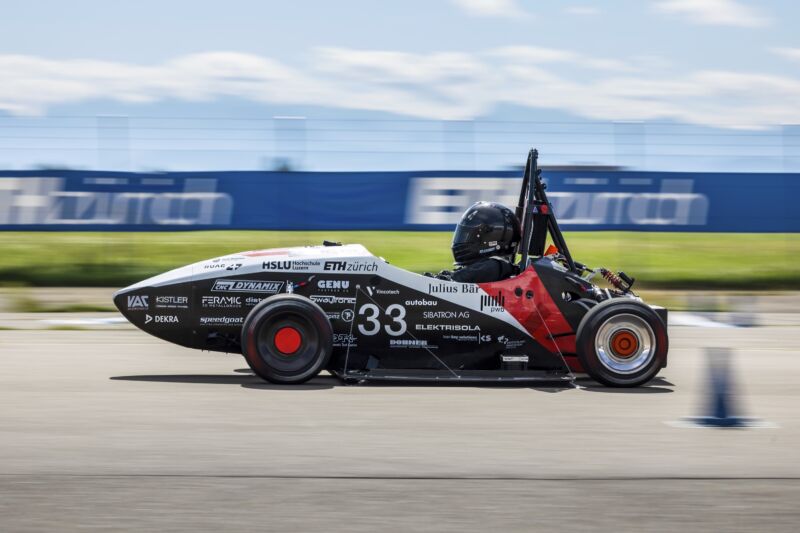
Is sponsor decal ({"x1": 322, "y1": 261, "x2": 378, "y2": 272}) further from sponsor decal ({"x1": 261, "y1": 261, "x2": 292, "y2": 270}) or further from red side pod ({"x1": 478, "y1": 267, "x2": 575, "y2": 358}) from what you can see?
red side pod ({"x1": 478, "y1": 267, "x2": 575, "y2": 358})

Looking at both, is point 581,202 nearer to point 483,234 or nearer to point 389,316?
point 483,234

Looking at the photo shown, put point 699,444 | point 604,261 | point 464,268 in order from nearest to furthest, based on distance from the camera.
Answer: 1. point 699,444
2. point 464,268
3. point 604,261

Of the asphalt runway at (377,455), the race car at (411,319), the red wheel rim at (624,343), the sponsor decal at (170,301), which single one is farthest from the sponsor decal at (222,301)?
the red wheel rim at (624,343)

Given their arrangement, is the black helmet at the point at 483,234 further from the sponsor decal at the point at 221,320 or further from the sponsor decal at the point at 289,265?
the sponsor decal at the point at 221,320

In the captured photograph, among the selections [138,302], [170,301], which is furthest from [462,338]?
[138,302]

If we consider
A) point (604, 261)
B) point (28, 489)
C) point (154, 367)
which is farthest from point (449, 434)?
point (604, 261)

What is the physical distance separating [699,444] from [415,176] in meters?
11.2

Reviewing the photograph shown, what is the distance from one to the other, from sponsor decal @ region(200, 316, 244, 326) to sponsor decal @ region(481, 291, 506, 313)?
1.73m

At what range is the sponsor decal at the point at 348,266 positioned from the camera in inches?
327

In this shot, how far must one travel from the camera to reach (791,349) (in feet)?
35.9

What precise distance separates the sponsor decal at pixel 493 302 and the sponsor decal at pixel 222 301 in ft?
5.71

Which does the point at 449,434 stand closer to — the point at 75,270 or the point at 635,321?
the point at 635,321

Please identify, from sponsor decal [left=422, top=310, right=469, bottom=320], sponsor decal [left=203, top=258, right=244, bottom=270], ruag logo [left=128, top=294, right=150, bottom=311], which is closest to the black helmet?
sponsor decal [left=422, top=310, right=469, bottom=320]

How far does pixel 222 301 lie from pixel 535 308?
224 cm
